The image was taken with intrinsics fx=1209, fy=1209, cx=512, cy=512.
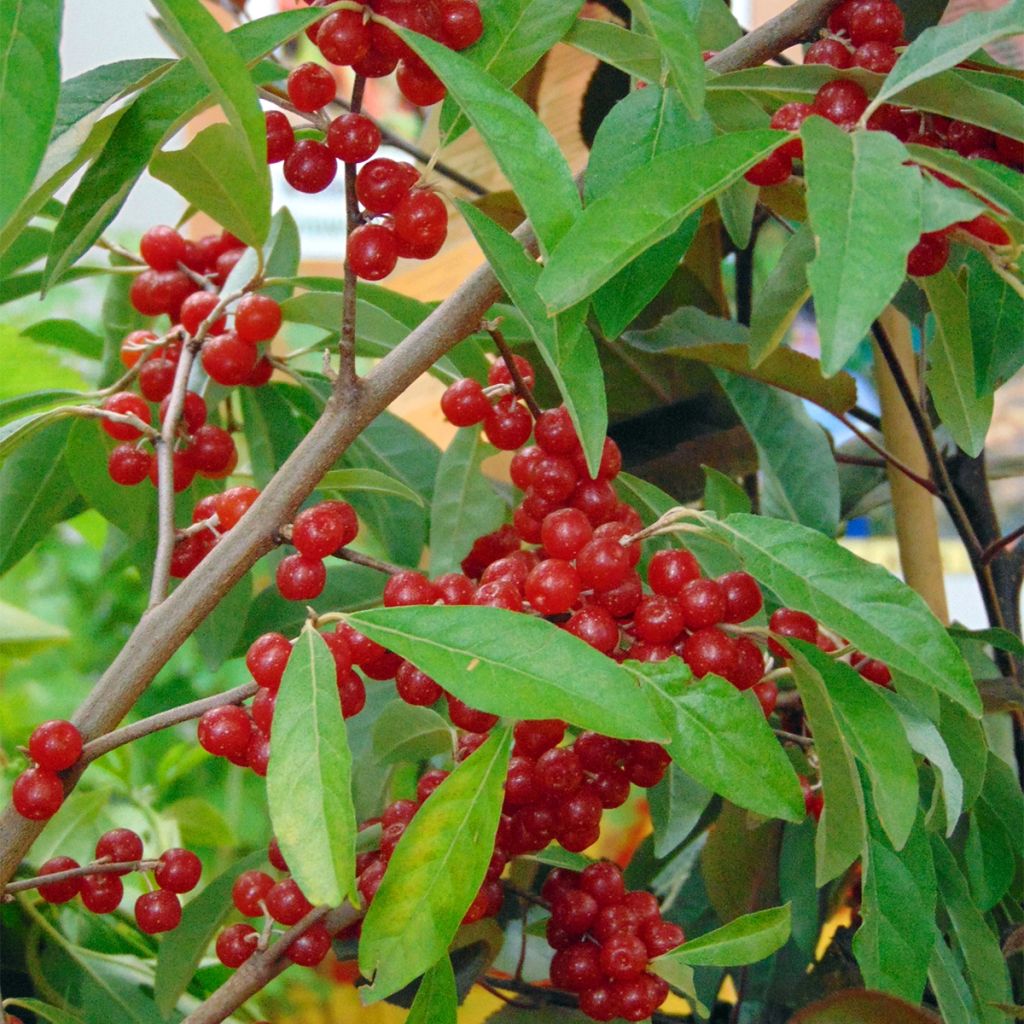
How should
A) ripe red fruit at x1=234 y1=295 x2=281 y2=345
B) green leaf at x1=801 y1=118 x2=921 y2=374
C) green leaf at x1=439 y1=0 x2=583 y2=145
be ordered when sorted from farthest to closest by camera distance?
ripe red fruit at x1=234 y1=295 x2=281 y2=345 < green leaf at x1=439 y1=0 x2=583 y2=145 < green leaf at x1=801 y1=118 x2=921 y2=374

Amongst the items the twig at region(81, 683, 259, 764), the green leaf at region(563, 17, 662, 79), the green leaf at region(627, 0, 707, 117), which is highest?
the green leaf at region(563, 17, 662, 79)

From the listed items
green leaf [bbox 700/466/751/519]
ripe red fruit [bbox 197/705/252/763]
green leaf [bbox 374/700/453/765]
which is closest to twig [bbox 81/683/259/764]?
ripe red fruit [bbox 197/705/252/763]

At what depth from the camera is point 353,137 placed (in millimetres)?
352

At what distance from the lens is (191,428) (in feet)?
1.65

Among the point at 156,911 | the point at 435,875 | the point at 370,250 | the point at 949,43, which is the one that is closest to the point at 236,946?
the point at 156,911

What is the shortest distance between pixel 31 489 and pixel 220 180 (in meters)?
0.20

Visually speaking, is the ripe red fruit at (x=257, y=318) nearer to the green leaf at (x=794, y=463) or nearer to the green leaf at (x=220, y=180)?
the green leaf at (x=220, y=180)

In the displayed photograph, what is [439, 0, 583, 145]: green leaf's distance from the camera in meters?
0.35

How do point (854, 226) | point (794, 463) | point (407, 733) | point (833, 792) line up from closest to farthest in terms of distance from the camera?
point (854, 226) < point (833, 792) < point (407, 733) < point (794, 463)

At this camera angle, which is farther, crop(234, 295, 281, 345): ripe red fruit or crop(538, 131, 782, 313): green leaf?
crop(234, 295, 281, 345): ripe red fruit

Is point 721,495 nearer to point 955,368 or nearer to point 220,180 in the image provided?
point 955,368

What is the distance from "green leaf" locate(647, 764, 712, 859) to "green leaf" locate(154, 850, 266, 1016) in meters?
0.17

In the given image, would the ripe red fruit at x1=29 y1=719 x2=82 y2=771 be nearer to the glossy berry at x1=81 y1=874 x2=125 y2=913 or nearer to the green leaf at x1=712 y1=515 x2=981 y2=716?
the glossy berry at x1=81 y1=874 x2=125 y2=913

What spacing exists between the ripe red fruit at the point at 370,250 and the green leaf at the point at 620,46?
0.28ft
